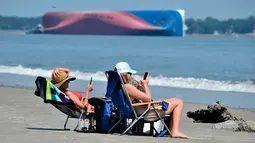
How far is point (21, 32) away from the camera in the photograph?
152250 millimetres

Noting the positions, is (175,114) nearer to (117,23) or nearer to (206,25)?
(117,23)

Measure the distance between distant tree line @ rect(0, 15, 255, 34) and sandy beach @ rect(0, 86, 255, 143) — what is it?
118387mm

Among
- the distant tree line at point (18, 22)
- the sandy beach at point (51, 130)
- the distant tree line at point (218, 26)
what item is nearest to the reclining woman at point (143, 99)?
the sandy beach at point (51, 130)

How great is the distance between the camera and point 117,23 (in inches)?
4828

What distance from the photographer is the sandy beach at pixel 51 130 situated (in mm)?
7453

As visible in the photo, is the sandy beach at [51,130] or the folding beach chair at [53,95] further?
the folding beach chair at [53,95]

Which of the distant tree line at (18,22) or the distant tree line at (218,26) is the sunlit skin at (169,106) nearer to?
the distant tree line at (18,22)

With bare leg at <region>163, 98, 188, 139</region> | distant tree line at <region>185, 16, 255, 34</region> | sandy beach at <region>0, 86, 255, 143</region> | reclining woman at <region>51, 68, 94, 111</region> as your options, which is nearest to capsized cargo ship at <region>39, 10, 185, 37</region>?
distant tree line at <region>185, 16, 255, 34</region>

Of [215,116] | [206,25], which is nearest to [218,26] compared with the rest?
[206,25]

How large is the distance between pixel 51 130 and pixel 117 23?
11475 centimetres

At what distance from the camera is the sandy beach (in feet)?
24.5

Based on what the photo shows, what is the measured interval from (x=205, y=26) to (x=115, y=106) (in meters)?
156

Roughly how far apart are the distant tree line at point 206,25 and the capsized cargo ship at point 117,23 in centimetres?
662

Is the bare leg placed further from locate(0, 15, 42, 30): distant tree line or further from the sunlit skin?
locate(0, 15, 42, 30): distant tree line
